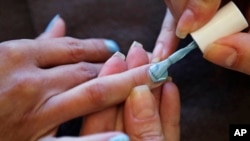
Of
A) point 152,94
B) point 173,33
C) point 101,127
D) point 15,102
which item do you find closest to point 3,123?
point 15,102

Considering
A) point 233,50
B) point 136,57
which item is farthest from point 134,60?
point 233,50

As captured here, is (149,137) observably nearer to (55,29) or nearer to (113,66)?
(113,66)

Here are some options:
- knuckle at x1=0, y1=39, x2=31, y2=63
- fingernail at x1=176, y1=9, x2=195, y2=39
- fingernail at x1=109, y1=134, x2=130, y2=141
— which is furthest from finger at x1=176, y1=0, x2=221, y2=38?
knuckle at x1=0, y1=39, x2=31, y2=63

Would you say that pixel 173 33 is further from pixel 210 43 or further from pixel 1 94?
pixel 1 94

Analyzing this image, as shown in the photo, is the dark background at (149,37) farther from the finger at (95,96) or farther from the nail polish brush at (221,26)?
the nail polish brush at (221,26)

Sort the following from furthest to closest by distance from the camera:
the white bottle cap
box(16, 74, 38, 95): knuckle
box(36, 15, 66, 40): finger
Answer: box(36, 15, 66, 40): finger, box(16, 74, 38, 95): knuckle, the white bottle cap

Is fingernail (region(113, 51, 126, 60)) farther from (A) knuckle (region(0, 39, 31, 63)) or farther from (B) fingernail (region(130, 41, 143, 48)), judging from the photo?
(A) knuckle (region(0, 39, 31, 63))
